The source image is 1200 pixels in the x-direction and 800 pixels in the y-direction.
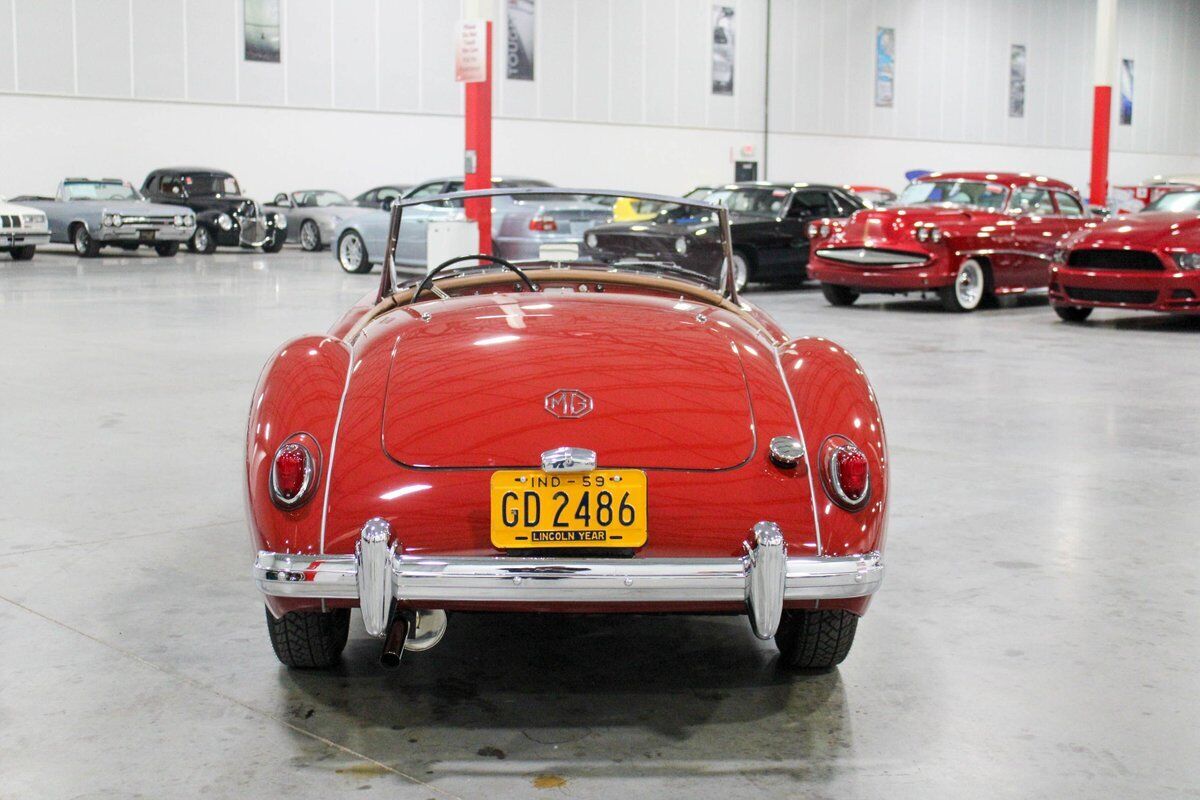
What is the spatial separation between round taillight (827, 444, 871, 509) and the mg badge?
563mm

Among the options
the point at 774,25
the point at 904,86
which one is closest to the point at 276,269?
the point at 774,25

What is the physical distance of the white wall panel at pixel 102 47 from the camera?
79.2 ft

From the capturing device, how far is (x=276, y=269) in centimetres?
1856

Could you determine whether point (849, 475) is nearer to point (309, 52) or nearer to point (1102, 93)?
point (1102, 93)

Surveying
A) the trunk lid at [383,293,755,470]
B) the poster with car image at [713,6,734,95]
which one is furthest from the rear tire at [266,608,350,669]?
the poster with car image at [713,6,734,95]

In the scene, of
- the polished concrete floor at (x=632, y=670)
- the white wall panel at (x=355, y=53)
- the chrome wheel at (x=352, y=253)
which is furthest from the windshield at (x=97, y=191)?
the polished concrete floor at (x=632, y=670)

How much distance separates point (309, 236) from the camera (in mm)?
23766

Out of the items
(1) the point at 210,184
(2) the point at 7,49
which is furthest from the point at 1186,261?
(2) the point at 7,49

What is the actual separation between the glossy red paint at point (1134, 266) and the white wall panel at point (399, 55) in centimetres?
1847

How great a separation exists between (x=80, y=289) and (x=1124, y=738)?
45.2ft

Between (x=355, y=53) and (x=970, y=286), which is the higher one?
(x=355, y=53)

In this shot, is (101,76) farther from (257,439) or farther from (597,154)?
(257,439)

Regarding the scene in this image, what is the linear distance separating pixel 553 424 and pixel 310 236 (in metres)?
21.5

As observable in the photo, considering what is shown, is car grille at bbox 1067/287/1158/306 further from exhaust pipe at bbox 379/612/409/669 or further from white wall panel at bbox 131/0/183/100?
white wall panel at bbox 131/0/183/100
